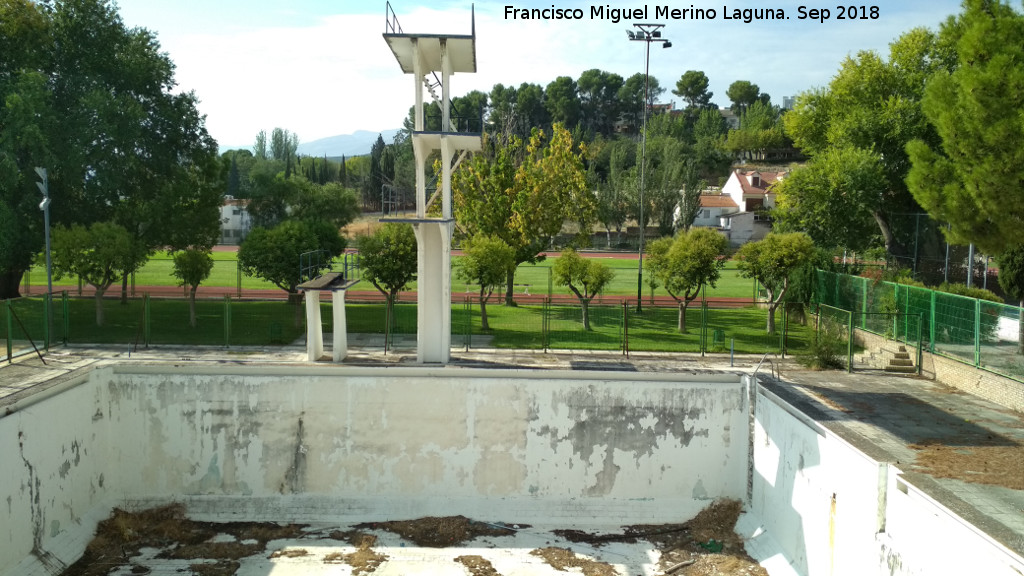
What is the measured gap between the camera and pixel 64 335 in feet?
78.3

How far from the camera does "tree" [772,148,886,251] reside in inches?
1291

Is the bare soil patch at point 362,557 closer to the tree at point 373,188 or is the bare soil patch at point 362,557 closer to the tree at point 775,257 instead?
the tree at point 775,257

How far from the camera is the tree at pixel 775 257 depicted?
27.2 metres

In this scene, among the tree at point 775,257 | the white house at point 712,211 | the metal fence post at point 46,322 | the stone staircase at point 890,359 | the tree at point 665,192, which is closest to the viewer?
the stone staircase at point 890,359

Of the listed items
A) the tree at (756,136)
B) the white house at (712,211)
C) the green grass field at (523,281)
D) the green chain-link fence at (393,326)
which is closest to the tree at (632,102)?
the tree at (756,136)

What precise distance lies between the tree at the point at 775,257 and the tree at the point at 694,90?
9900cm

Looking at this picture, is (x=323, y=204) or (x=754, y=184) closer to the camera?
(x=323, y=204)

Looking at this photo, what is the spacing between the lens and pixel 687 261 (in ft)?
88.4

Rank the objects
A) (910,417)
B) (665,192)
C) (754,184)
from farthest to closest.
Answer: (754,184), (665,192), (910,417)

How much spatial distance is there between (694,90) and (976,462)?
382ft

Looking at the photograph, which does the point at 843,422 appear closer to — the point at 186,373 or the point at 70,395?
the point at 186,373

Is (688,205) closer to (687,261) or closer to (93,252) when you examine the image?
(687,261)

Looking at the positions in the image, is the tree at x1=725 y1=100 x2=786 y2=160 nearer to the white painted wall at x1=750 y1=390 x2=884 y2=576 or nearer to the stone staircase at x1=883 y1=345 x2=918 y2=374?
the stone staircase at x1=883 y1=345 x2=918 y2=374

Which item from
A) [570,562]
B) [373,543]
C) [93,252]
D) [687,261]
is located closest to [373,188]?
[93,252]
